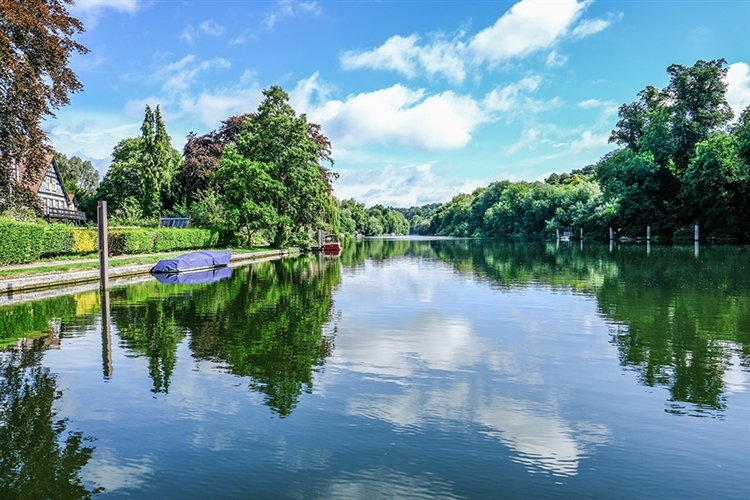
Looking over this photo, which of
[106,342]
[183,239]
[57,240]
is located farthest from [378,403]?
[183,239]

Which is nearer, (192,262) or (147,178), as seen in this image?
(192,262)

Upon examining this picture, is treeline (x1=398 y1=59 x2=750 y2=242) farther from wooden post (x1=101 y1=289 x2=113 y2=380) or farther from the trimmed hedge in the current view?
wooden post (x1=101 y1=289 x2=113 y2=380)

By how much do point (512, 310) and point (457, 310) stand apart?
134 centimetres

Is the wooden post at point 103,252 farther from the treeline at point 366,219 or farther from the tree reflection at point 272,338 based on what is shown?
the treeline at point 366,219

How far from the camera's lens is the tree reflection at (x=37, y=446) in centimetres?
471

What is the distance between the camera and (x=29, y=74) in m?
18.4

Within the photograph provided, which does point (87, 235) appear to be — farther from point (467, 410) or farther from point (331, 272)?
point (467, 410)

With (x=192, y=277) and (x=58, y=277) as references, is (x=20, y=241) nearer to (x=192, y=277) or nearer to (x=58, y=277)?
(x=58, y=277)

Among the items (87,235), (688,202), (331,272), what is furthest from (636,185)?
(87,235)

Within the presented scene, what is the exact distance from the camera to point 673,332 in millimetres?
10867

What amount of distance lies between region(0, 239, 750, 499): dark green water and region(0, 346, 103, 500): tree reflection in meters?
0.02

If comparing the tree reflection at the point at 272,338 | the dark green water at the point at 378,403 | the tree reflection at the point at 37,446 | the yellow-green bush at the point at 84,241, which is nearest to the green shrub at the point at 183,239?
the yellow-green bush at the point at 84,241

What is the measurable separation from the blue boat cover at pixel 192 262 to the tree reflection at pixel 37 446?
1915 centimetres

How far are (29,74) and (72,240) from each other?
10.3 metres
